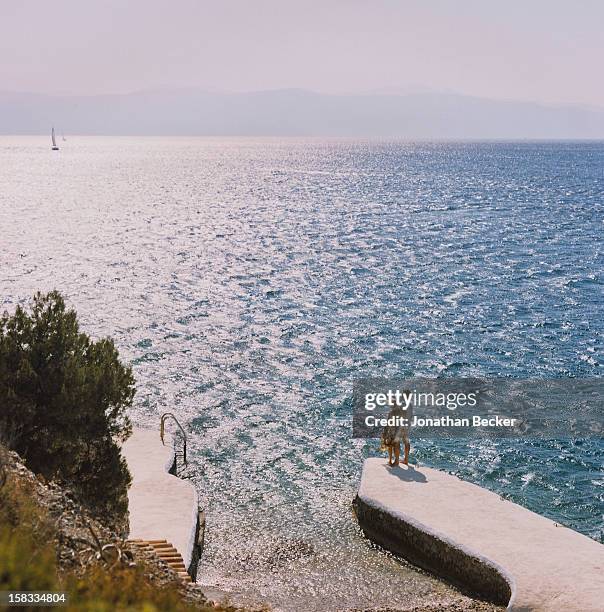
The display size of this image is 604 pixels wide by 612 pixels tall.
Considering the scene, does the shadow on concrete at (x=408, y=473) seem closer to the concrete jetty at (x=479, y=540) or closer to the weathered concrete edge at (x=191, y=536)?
the concrete jetty at (x=479, y=540)

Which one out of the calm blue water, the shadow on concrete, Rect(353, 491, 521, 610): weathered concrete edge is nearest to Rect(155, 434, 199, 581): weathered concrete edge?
the calm blue water

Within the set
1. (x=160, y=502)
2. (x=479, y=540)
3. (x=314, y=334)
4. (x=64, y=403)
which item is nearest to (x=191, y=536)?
(x=160, y=502)

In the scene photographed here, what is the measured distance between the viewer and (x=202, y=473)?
2944cm

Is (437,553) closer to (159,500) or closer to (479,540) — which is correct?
(479,540)

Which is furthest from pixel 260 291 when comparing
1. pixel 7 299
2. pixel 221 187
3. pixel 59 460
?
pixel 221 187

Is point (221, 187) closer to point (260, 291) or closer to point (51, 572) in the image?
point (260, 291)

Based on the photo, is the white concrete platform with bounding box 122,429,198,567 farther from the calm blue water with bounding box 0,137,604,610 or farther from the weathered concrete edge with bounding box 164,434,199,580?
the calm blue water with bounding box 0,137,604,610

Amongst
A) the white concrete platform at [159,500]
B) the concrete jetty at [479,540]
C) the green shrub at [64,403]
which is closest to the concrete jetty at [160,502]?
the white concrete platform at [159,500]

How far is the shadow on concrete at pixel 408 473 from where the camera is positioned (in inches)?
1022

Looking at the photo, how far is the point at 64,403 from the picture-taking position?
1992 centimetres

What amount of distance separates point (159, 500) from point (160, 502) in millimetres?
139

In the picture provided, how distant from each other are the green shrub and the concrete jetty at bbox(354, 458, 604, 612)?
808 cm

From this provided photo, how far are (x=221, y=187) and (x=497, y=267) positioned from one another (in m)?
103

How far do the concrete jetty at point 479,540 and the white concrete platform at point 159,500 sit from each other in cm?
555
